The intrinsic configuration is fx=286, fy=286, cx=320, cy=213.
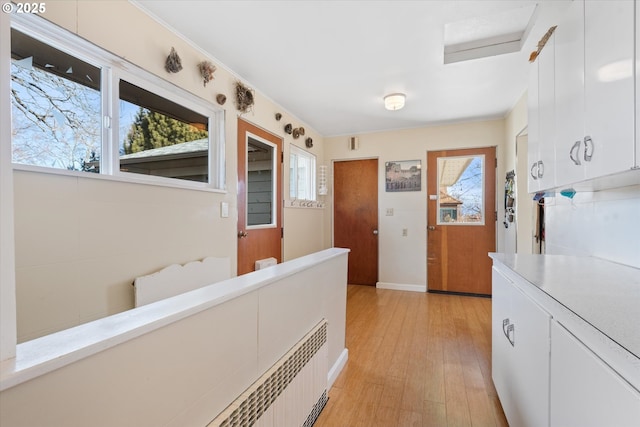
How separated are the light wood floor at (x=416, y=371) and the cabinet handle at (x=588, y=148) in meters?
1.41

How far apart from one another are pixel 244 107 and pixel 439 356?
8.90ft

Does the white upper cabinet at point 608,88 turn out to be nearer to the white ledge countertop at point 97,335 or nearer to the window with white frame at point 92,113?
the white ledge countertop at point 97,335

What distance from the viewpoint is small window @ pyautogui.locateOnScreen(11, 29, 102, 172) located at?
130cm

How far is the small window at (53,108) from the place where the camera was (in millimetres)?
1299

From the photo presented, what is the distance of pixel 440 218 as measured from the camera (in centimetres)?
408

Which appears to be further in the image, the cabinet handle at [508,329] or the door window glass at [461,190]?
the door window glass at [461,190]

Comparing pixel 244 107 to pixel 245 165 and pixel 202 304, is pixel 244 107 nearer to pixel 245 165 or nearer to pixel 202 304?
pixel 245 165

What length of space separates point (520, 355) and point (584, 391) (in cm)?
58

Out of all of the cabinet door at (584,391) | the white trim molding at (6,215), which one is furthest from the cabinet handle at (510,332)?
the white trim molding at (6,215)

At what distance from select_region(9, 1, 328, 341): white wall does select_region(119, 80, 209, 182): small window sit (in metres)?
0.16

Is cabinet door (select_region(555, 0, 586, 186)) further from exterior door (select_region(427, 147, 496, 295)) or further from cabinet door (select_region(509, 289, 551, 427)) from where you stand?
exterior door (select_region(427, 147, 496, 295))

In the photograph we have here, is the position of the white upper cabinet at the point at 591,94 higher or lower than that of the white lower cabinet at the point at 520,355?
higher

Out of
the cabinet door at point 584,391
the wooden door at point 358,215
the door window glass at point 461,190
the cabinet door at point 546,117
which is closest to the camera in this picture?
the cabinet door at point 584,391

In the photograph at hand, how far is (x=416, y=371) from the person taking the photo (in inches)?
80.9
